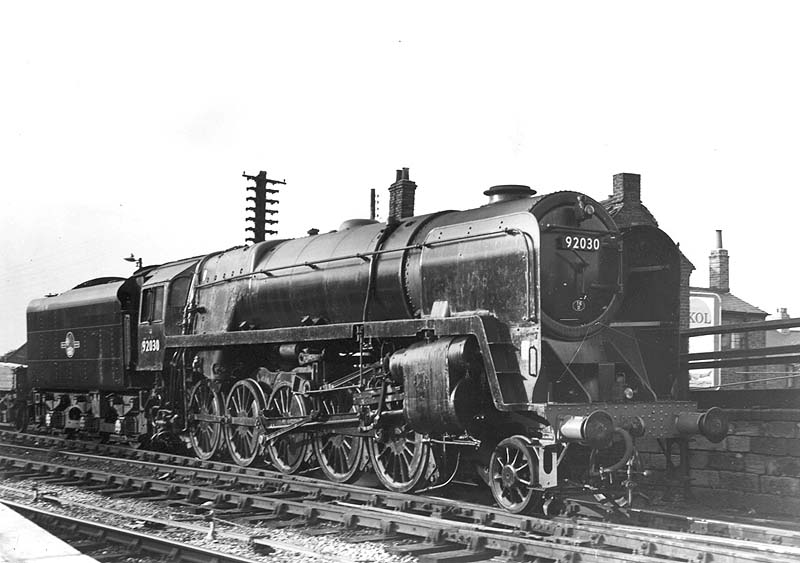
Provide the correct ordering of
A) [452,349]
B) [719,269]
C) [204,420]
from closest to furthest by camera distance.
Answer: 1. [452,349]
2. [204,420]
3. [719,269]

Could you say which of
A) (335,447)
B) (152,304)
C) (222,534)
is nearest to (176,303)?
(152,304)

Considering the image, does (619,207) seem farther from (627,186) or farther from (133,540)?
(133,540)

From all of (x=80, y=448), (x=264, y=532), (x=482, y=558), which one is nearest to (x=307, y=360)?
(x=264, y=532)

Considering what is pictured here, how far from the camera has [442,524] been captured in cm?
762

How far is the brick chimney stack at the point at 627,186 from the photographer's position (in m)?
22.5

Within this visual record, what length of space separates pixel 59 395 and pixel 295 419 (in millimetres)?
9523

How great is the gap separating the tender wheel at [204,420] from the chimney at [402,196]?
40.4 feet

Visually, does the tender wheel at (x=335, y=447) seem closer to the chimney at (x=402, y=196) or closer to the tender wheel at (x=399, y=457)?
the tender wheel at (x=399, y=457)

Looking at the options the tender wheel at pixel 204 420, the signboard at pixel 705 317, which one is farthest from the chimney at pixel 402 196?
the tender wheel at pixel 204 420

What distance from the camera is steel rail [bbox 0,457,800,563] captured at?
20.8 feet

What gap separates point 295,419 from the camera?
11.0m

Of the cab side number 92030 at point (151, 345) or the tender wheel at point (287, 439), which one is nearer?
the tender wheel at point (287, 439)

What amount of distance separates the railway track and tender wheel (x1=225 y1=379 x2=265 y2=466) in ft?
1.91

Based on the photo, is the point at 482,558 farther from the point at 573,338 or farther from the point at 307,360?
the point at 307,360
